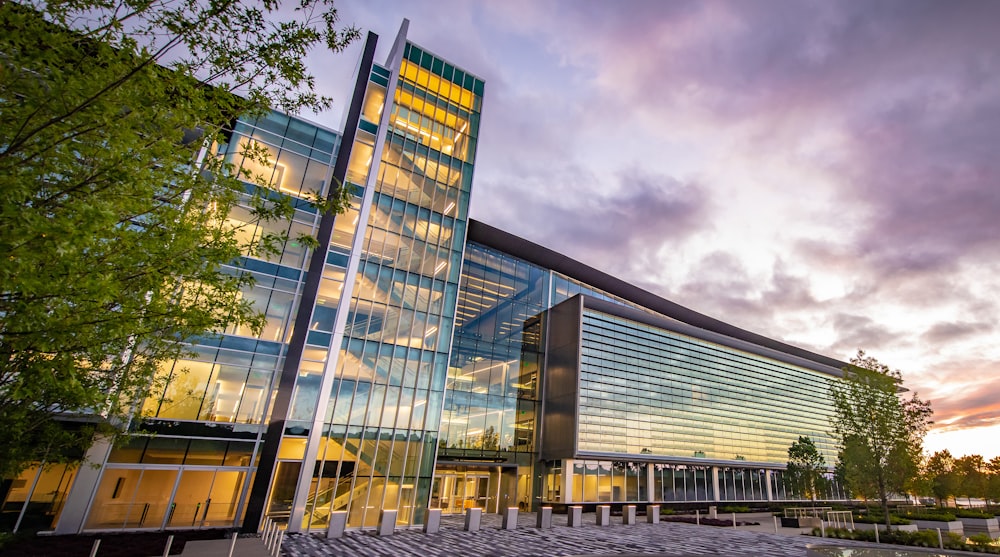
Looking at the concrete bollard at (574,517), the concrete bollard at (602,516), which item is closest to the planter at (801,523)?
the concrete bollard at (602,516)

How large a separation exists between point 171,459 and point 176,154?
57.1 feet

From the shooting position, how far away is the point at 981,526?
28797mm

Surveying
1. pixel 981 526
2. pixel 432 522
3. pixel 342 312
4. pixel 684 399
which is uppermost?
pixel 342 312

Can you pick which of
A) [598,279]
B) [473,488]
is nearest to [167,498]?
[473,488]

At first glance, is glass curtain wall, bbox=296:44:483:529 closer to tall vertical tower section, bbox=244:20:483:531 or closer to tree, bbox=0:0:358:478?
tall vertical tower section, bbox=244:20:483:531

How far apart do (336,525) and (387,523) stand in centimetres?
224

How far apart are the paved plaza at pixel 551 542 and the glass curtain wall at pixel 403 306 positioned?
2.22m

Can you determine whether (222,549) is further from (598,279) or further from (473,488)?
(598,279)

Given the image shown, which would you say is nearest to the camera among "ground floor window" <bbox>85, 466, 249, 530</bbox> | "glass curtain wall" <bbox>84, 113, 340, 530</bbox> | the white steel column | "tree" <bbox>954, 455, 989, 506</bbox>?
"ground floor window" <bbox>85, 466, 249, 530</bbox>

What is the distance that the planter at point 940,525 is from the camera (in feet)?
83.4

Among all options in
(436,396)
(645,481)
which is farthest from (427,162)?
(645,481)

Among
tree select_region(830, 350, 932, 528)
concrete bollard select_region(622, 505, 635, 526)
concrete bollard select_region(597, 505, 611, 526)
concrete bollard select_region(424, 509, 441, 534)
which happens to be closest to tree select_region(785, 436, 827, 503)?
tree select_region(830, 350, 932, 528)

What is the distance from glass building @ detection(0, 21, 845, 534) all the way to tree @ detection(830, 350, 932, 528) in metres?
13.1

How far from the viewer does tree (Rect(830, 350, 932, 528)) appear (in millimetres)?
23828
